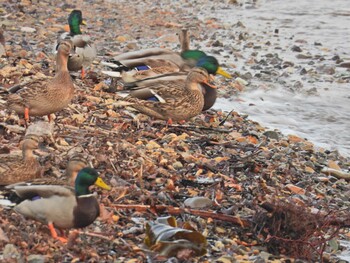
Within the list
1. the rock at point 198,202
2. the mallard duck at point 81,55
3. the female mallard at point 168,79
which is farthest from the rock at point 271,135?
the rock at point 198,202

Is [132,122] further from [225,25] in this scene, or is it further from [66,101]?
[225,25]

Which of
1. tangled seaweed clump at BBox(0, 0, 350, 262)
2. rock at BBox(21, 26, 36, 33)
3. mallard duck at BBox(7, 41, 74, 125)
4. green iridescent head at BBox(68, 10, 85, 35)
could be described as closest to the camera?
tangled seaweed clump at BBox(0, 0, 350, 262)

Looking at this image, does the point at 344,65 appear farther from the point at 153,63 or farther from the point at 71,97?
the point at 71,97

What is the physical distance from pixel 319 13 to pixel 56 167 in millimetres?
13841

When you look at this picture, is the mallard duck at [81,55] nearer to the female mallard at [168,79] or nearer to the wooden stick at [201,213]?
the female mallard at [168,79]

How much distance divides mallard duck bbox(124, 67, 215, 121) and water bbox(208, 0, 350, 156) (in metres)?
1.97

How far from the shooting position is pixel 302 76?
43.7ft

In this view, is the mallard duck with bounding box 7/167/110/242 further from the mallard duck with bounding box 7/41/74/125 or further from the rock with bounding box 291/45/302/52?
the rock with bounding box 291/45/302/52

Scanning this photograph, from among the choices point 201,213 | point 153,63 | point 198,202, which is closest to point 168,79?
point 153,63

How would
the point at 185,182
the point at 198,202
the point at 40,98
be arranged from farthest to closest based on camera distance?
the point at 40,98
the point at 185,182
the point at 198,202

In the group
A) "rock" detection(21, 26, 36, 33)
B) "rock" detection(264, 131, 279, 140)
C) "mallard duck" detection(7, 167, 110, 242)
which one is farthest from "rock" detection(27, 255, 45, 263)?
"rock" detection(21, 26, 36, 33)

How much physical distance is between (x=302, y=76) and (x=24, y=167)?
27.4 feet

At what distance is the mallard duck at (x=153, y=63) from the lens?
950 centimetres

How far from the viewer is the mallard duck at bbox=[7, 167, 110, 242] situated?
4.90 m
